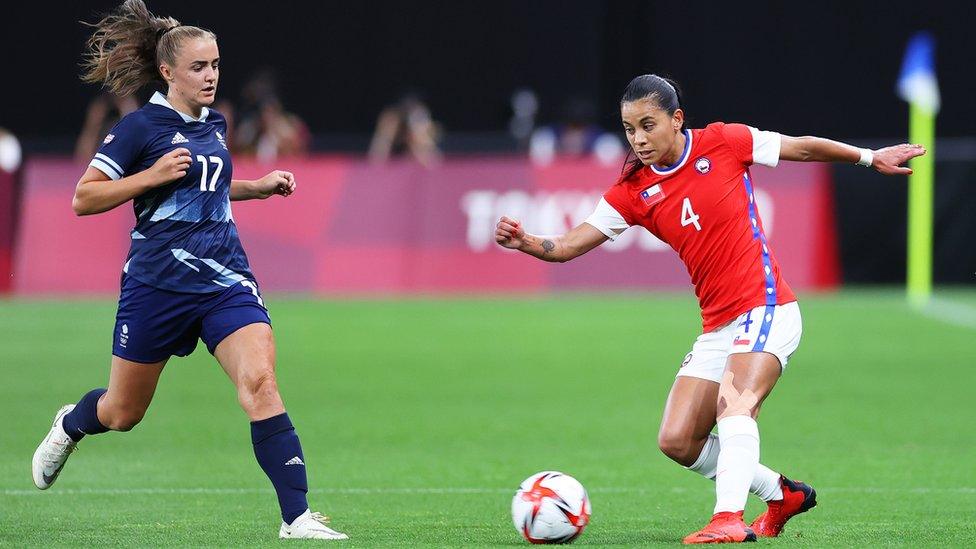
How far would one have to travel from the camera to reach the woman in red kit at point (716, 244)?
7.18 meters

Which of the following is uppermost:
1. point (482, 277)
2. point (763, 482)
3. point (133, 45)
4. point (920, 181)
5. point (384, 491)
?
point (133, 45)

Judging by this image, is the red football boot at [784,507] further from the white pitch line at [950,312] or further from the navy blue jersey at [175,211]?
the white pitch line at [950,312]

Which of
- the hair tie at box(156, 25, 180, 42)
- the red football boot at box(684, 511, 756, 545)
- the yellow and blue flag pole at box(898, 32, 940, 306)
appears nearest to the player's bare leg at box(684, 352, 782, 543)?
the red football boot at box(684, 511, 756, 545)

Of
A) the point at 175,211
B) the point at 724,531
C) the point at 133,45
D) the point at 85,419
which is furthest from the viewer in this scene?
the point at 85,419

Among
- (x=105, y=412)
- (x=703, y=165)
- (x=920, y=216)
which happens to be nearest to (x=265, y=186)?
(x=105, y=412)

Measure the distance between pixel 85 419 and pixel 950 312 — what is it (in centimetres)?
1440

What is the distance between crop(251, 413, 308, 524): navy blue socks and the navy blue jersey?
0.69 meters

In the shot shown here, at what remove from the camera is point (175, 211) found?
23.7 feet

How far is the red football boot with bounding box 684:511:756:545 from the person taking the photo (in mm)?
6742

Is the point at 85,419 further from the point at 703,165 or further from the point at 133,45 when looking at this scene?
the point at 703,165

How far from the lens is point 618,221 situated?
757 centimetres

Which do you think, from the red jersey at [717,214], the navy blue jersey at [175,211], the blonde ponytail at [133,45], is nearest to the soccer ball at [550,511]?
the red jersey at [717,214]

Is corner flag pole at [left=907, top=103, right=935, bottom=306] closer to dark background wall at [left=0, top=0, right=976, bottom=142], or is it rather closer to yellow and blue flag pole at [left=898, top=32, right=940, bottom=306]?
yellow and blue flag pole at [left=898, top=32, right=940, bottom=306]

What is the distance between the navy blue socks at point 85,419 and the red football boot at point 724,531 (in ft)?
9.17
